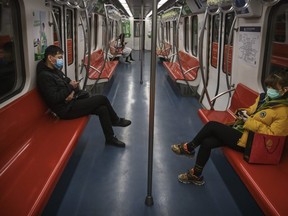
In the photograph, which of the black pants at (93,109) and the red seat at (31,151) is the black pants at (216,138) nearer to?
the red seat at (31,151)

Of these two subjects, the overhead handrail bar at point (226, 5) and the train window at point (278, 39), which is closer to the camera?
the train window at point (278, 39)

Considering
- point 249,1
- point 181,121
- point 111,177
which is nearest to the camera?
point 111,177

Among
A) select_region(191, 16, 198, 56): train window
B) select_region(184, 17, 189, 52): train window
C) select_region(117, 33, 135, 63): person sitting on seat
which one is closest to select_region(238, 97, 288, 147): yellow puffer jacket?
select_region(191, 16, 198, 56): train window

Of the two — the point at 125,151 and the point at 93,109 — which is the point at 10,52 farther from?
the point at 125,151

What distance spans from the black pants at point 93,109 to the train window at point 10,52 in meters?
0.64

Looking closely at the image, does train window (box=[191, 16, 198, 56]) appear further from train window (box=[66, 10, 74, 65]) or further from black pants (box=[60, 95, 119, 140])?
black pants (box=[60, 95, 119, 140])

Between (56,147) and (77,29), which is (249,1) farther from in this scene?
(77,29)

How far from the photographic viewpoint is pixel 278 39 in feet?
10.6

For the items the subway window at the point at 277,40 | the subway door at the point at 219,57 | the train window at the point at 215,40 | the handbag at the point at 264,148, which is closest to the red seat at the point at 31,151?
the handbag at the point at 264,148

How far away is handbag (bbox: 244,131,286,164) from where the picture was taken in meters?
2.34

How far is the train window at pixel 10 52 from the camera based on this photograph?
283 cm

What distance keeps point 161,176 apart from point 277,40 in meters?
1.95

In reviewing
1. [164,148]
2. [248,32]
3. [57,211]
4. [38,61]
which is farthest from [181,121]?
[57,211]

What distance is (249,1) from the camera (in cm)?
336
